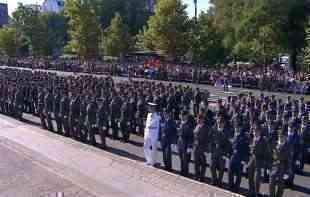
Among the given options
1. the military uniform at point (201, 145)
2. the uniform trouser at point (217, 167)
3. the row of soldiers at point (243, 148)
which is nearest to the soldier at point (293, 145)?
the row of soldiers at point (243, 148)

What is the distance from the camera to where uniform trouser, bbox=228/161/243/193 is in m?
10.7

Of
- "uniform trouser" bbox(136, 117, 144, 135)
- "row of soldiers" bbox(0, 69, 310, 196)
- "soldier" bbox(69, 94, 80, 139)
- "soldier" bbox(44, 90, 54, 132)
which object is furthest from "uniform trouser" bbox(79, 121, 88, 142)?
"soldier" bbox(44, 90, 54, 132)

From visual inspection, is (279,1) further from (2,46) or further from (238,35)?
(2,46)

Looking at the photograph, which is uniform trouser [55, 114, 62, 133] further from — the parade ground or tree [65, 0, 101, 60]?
tree [65, 0, 101, 60]

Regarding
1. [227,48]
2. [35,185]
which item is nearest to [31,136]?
[35,185]

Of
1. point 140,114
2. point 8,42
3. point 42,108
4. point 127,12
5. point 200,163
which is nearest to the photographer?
point 200,163

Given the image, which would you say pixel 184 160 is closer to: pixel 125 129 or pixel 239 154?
pixel 239 154

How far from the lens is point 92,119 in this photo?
1512 centimetres

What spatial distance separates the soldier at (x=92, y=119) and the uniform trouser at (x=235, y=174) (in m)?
5.60

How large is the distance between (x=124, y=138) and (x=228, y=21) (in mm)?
30420

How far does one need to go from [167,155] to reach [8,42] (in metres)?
61.4

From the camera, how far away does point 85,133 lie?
15.8 metres

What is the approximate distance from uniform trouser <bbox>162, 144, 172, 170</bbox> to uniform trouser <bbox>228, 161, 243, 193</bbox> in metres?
2.11

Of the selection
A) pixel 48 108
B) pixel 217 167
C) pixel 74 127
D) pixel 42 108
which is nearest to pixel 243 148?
pixel 217 167
